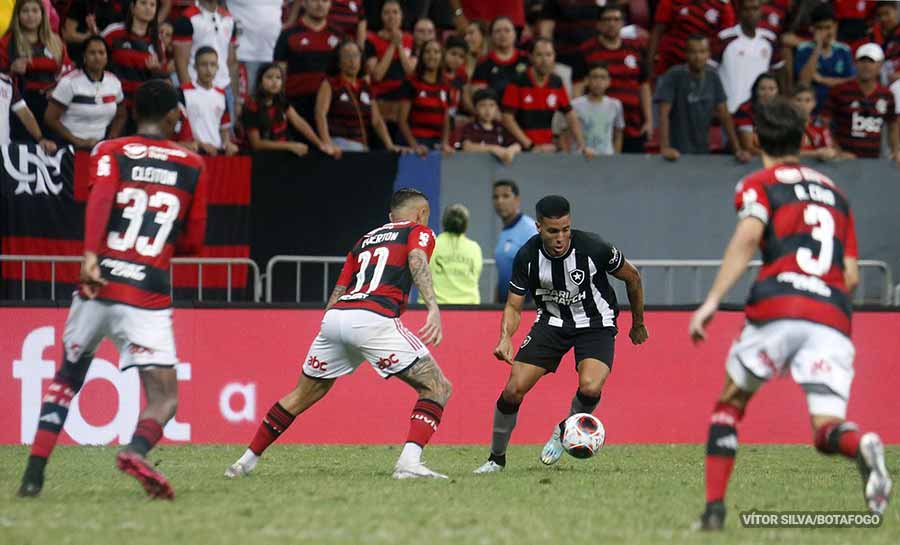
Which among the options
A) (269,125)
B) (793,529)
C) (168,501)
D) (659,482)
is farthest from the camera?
(269,125)

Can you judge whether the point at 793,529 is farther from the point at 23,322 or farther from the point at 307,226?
the point at 307,226

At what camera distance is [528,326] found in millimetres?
13984

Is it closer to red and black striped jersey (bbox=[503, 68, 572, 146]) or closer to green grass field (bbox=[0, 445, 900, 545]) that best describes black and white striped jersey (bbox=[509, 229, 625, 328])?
green grass field (bbox=[0, 445, 900, 545])

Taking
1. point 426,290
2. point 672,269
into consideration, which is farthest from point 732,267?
point 672,269

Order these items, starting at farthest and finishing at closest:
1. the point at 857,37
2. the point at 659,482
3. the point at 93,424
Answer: the point at 857,37
the point at 93,424
the point at 659,482

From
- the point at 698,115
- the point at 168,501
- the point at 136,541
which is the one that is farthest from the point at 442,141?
the point at 136,541

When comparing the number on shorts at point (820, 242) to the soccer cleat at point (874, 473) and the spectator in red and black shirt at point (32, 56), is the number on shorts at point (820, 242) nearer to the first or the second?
the soccer cleat at point (874, 473)

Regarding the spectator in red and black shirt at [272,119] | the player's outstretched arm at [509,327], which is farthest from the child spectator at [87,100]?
the player's outstretched arm at [509,327]

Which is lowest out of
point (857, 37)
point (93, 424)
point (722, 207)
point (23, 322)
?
point (93, 424)

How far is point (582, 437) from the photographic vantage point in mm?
10195

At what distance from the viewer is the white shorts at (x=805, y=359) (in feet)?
23.5

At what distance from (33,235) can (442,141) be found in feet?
15.1

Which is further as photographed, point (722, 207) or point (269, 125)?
point (722, 207)

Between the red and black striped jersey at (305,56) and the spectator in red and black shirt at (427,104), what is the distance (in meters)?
0.97
